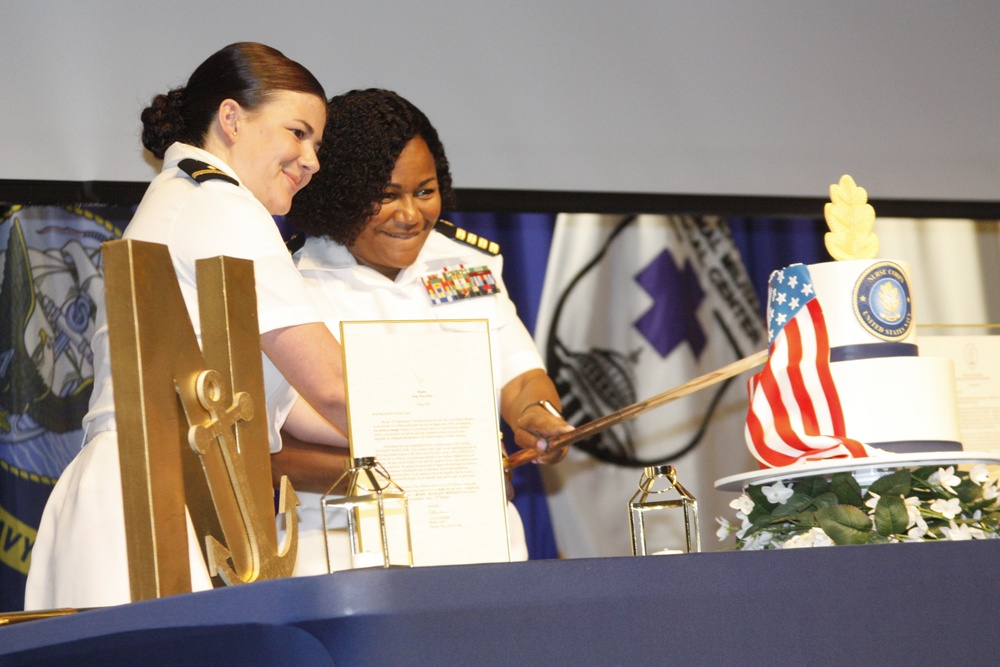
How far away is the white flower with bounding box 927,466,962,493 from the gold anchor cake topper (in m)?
0.38

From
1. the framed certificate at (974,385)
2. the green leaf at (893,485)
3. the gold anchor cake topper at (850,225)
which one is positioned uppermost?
the gold anchor cake topper at (850,225)

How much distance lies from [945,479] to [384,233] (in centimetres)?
126

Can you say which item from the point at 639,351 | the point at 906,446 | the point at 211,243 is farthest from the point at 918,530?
the point at 639,351

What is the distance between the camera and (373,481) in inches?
35.2

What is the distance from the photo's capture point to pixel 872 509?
1266mm

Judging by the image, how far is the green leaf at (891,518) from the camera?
1.20 meters

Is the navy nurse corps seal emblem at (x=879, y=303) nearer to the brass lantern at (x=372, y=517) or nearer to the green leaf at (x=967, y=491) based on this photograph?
the green leaf at (x=967, y=491)

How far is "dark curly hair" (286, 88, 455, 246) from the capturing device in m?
2.28

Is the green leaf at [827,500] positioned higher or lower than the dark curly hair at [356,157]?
lower

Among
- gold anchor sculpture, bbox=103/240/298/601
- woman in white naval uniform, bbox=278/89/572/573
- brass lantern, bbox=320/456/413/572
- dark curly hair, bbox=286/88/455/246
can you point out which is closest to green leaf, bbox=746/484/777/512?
brass lantern, bbox=320/456/413/572

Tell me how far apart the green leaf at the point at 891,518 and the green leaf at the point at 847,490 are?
0.06m

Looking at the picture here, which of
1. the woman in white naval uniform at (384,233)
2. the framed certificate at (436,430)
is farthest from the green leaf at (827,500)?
the woman in white naval uniform at (384,233)

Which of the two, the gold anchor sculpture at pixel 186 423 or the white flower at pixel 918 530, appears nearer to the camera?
the gold anchor sculpture at pixel 186 423

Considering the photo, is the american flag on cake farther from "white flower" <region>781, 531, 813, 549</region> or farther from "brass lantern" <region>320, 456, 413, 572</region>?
"brass lantern" <region>320, 456, 413, 572</region>
